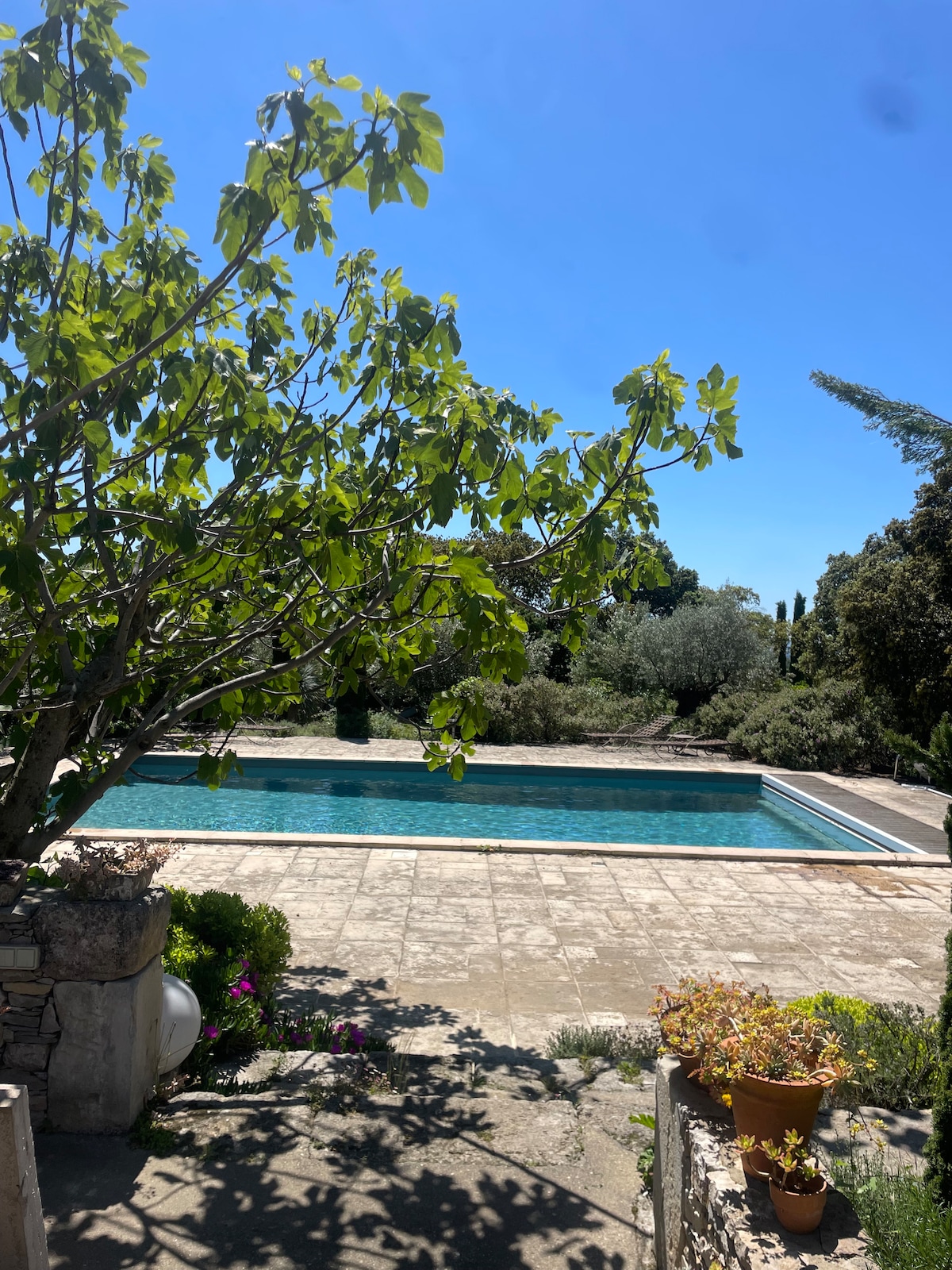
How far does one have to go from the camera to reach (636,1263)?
10.6 ft

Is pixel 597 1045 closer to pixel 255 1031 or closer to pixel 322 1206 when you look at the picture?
pixel 255 1031

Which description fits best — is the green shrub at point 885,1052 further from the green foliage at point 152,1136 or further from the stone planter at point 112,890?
the stone planter at point 112,890

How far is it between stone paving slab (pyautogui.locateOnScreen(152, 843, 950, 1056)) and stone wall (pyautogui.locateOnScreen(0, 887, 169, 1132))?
6.22 ft

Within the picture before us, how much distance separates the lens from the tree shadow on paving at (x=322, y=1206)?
320 centimetres

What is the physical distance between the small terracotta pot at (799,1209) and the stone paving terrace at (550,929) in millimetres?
3071

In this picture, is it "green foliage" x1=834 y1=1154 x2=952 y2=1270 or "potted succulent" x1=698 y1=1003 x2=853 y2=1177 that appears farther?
"potted succulent" x1=698 y1=1003 x2=853 y2=1177

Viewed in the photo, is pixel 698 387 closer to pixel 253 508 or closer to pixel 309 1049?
pixel 253 508

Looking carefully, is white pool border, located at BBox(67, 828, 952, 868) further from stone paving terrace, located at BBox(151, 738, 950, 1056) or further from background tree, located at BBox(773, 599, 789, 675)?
background tree, located at BBox(773, 599, 789, 675)

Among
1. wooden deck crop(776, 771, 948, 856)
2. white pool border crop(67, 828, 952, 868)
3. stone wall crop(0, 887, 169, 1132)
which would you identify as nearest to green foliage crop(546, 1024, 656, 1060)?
stone wall crop(0, 887, 169, 1132)

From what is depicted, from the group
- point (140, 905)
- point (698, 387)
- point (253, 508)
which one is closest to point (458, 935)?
point (140, 905)

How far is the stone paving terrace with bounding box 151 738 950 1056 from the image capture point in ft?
19.6

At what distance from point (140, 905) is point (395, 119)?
3.42 metres

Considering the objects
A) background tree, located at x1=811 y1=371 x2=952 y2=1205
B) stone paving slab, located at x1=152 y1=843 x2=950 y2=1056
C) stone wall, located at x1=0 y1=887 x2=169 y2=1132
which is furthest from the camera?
background tree, located at x1=811 y1=371 x2=952 y2=1205

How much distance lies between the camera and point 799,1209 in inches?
92.4
